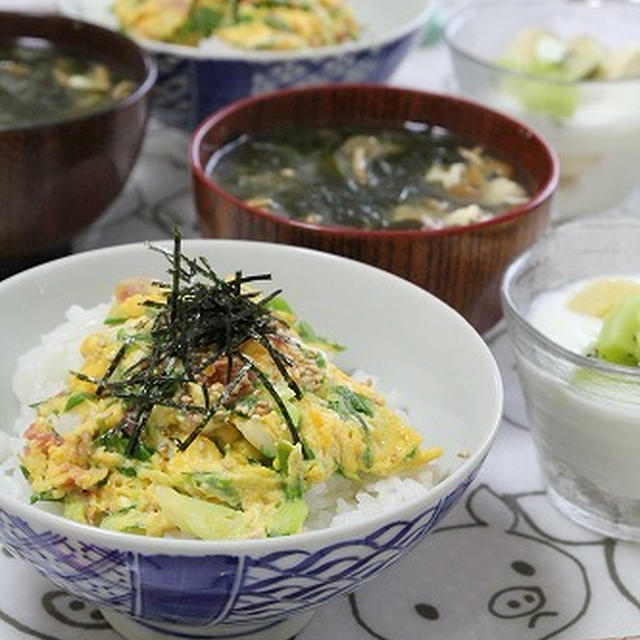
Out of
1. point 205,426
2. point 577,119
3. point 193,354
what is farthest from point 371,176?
point 205,426

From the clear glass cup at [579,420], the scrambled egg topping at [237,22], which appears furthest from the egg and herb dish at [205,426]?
the scrambled egg topping at [237,22]

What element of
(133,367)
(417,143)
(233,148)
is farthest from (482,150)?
(133,367)

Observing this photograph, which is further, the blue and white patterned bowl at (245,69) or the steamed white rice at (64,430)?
the blue and white patterned bowl at (245,69)

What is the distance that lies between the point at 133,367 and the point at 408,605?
50 cm

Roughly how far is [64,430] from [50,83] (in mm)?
1230

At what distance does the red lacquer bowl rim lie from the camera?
209cm

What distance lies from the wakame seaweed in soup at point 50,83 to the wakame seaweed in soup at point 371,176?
1.10 ft

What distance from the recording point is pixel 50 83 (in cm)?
271

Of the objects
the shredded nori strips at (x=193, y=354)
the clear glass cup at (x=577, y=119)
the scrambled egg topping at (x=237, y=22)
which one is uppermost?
the shredded nori strips at (x=193, y=354)

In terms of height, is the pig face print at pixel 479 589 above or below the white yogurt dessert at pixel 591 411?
below

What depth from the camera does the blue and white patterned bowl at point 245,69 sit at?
8.94ft

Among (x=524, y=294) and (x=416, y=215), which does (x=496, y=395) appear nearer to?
(x=524, y=294)

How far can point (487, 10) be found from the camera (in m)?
3.19

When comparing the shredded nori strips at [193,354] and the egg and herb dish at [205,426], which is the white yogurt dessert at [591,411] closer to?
the egg and herb dish at [205,426]
